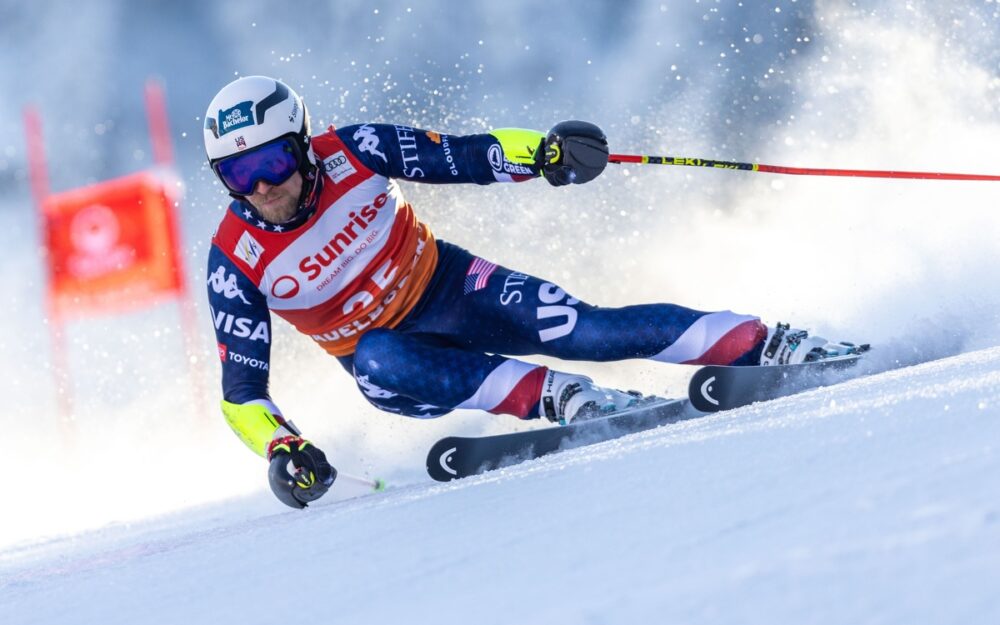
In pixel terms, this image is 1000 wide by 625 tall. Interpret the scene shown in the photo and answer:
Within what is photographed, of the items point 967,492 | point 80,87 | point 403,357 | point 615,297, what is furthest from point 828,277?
point 80,87

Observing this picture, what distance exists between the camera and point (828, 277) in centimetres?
509

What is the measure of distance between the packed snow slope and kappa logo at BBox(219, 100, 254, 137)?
1.19 metres

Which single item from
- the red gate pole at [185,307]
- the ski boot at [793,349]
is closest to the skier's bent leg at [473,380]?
the ski boot at [793,349]

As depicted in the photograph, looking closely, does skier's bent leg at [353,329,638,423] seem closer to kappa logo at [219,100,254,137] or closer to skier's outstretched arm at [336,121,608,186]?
skier's outstretched arm at [336,121,608,186]

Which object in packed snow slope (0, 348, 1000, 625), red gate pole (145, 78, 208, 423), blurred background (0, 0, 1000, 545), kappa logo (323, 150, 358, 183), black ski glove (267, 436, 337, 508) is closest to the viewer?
packed snow slope (0, 348, 1000, 625)

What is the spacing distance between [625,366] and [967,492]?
4.69m

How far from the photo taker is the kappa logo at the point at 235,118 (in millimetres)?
2906

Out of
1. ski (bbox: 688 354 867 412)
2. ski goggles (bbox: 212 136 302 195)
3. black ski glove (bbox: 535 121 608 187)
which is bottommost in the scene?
ski (bbox: 688 354 867 412)

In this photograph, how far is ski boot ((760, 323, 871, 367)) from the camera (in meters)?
2.76

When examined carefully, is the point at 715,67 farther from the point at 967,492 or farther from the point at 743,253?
the point at 967,492

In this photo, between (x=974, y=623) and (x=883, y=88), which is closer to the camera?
(x=974, y=623)

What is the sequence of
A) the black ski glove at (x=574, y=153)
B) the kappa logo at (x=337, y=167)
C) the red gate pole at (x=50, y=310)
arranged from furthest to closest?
1. the red gate pole at (x=50, y=310)
2. the kappa logo at (x=337, y=167)
3. the black ski glove at (x=574, y=153)

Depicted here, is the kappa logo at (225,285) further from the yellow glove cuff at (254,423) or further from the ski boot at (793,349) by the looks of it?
the ski boot at (793,349)

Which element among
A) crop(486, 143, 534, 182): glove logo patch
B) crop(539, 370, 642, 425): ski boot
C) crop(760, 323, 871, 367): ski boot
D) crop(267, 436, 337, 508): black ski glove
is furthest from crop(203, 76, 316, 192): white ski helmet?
crop(760, 323, 871, 367): ski boot
